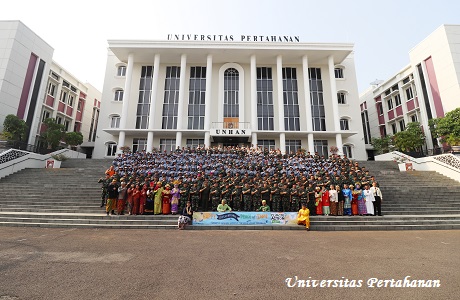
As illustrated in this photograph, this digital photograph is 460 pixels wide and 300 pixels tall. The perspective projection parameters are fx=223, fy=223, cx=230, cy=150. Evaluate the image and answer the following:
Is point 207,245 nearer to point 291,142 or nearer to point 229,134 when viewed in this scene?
point 229,134

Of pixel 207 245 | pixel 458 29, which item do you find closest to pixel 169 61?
pixel 207 245

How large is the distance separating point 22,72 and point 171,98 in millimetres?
15011

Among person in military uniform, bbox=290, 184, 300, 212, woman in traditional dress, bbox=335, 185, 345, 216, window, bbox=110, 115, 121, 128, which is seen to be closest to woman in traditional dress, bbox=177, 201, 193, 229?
person in military uniform, bbox=290, 184, 300, 212

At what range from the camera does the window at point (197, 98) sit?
26.5 metres

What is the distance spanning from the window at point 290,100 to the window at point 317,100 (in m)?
1.93

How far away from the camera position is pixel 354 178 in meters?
12.6

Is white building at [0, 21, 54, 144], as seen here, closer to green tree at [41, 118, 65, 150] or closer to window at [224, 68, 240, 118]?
green tree at [41, 118, 65, 150]

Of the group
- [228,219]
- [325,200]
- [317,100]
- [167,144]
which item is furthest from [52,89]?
[325,200]

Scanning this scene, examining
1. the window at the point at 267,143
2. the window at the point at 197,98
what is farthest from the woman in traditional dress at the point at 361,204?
the window at the point at 197,98

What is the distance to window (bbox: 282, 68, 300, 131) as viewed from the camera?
87.8ft

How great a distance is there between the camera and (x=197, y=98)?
2728 cm

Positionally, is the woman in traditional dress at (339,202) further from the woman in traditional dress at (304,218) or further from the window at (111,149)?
the window at (111,149)

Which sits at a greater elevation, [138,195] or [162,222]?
[138,195]

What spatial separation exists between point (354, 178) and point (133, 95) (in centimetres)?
2515
